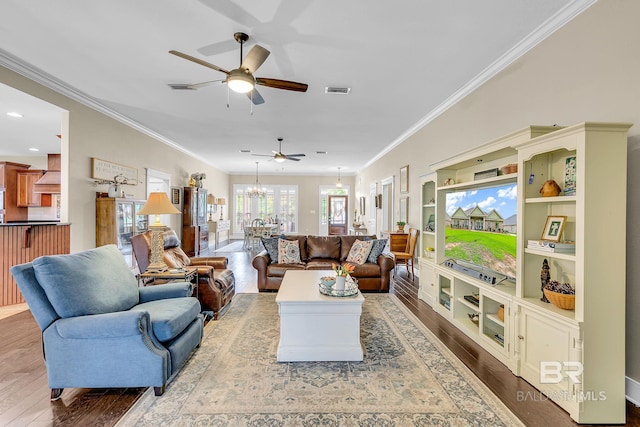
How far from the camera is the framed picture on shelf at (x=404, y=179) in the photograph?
19.0ft

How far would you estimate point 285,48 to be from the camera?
272 centimetres

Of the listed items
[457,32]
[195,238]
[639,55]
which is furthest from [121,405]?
[195,238]

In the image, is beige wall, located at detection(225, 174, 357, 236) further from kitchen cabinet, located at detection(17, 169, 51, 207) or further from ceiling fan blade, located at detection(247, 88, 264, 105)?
ceiling fan blade, located at detection(247, 88, 264, 105)

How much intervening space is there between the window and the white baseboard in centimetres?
1037

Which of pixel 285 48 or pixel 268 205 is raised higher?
pixel 285 48

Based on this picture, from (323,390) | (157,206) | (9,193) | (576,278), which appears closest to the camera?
(576,278)

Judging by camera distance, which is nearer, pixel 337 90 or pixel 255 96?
pixel 255 96

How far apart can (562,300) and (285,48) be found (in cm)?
311

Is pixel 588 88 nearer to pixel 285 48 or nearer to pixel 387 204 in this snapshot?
pixel 285 48

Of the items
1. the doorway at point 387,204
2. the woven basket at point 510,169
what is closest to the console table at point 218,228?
the doorway at point 387,204

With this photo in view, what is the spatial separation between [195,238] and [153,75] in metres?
4.60

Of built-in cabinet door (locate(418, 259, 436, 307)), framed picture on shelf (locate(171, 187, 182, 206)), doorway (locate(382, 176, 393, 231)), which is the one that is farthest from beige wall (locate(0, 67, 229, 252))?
doorway (locate(382, 176, 393, 231))

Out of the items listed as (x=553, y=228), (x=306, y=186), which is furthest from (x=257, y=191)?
(x=553, y=228)

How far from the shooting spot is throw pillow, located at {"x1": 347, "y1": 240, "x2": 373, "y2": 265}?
460 centimetres
